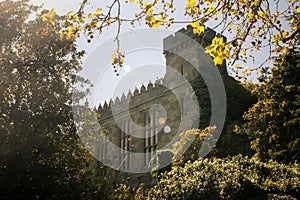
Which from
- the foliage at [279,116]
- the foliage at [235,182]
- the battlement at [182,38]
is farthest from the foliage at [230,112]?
the foliage at [235,182]

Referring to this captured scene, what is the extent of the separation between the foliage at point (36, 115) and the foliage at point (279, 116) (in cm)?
627

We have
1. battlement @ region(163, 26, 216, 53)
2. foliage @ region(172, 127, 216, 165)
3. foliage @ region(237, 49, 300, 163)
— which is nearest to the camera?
foliage @ region(237, 49, 300, 163)

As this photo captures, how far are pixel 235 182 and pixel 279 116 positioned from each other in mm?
5501

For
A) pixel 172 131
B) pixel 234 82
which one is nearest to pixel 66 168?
pixel 172 131

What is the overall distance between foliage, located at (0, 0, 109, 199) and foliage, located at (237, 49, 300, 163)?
→ 6266mm

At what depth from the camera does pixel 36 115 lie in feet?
38.1

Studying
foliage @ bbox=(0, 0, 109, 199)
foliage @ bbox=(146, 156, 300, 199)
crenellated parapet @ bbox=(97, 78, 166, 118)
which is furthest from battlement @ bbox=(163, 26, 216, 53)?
foliage @ bbox=(146, 156, 300, 199)

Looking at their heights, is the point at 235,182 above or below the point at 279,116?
below

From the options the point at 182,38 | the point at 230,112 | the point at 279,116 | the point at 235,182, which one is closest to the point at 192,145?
the point at 279,116

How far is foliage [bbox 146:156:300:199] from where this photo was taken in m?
9.16

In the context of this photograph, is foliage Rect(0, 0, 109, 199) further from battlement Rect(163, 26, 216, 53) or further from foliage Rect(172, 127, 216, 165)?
battlement Rect(163, 26, 216, 53)

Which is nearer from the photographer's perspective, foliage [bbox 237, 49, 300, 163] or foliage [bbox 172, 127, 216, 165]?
foliage [bbox 237, 49, 300, 163]

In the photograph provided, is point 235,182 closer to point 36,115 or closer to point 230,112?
point 36,115

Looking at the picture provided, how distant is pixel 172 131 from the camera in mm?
19219
